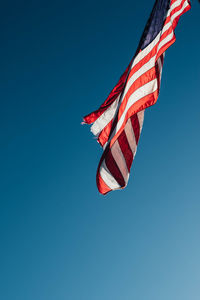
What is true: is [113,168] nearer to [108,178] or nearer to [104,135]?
[108,178]

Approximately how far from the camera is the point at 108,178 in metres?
5.15

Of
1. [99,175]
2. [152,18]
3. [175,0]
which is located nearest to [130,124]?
[99,175]

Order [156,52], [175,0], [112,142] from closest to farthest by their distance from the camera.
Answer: [112,142] → [156,52] → [175,0]

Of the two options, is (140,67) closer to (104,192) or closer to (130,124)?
(130,124)

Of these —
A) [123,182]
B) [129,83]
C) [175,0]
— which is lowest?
[123,182]

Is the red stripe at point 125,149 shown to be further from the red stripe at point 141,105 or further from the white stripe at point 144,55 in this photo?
the white stripe at point 144,55

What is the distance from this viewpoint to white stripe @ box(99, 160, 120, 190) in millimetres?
4957

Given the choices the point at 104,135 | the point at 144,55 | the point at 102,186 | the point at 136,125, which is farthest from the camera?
the point at 104,135

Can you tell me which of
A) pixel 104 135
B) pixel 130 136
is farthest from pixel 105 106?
pixel 130 136

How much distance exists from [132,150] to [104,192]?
0.92 metres

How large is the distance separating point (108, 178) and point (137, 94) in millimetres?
1542

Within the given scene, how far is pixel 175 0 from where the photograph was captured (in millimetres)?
5703

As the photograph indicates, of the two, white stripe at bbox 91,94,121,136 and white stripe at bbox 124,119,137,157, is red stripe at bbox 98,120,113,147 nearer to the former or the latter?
white stripe at bbox 91,94,121,136

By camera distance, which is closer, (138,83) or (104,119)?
(138,83)
